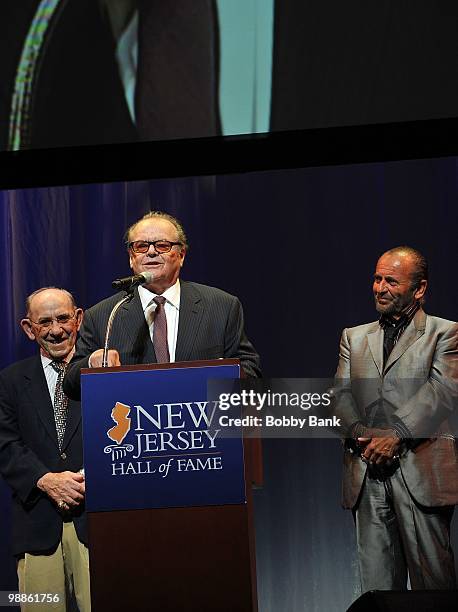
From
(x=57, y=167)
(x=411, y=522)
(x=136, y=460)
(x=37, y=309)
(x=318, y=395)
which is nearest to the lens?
(x=136, y=460)

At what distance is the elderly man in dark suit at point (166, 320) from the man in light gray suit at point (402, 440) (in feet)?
1.73

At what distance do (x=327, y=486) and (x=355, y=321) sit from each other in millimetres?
766

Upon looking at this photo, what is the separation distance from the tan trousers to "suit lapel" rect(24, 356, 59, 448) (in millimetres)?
449

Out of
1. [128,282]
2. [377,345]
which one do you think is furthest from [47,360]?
[377,345]

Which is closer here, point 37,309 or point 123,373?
point 123,373

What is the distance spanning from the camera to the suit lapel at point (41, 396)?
453 centimetres

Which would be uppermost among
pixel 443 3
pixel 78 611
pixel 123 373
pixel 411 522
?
pixel 443 3

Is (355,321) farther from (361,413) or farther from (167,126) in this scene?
(167,126)

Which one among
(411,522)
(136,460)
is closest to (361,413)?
(411,522)

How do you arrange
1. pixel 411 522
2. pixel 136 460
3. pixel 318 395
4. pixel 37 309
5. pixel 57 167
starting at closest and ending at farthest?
pixel 136 460
pixel 411 522
pixel 318 395
pixel 37 309
pixel 57 167

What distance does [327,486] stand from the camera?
450 cm

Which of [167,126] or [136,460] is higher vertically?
[167,126]

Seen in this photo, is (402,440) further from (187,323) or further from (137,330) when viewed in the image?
(137,330)

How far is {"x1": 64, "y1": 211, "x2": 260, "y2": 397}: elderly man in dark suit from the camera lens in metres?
4.20
